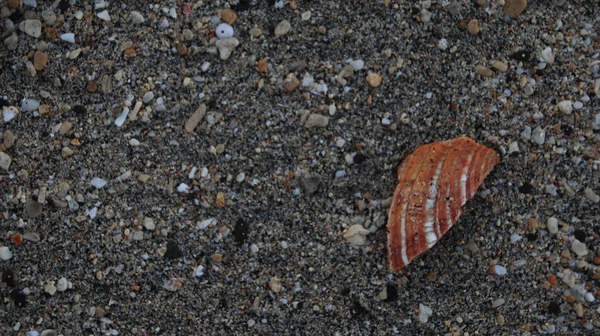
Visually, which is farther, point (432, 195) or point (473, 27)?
point (473, 27)

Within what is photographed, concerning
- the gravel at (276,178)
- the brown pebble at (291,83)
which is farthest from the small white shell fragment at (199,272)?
the brown pebble at (291,83)

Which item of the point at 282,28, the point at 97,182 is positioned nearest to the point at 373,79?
the point at 282,28

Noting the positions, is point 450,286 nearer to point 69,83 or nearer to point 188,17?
point 188,17

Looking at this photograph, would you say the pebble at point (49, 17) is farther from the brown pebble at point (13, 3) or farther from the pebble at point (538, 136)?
the pebble at point (538, 136)

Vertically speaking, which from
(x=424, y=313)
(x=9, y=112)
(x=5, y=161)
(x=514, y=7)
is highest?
(x=514, y=7)

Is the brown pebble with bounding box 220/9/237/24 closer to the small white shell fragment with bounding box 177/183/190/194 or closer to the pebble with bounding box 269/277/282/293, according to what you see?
the small white shell fragment with bounding box 177/183/190/194

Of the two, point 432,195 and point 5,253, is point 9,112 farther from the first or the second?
point 432,195

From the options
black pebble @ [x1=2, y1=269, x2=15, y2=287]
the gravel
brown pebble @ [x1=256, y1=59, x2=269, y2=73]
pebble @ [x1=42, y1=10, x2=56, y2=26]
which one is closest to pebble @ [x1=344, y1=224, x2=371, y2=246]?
the gravel
